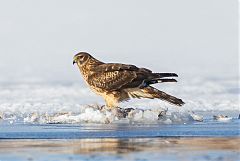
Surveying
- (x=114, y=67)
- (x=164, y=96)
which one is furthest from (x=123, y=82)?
(x=164, y=96)

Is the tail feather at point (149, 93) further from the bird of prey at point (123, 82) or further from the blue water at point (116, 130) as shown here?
the blue water at point (116, 130)

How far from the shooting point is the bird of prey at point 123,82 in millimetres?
13867

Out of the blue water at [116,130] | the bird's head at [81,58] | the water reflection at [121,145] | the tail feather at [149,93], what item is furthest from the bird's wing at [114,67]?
the water reflection at [121,145]

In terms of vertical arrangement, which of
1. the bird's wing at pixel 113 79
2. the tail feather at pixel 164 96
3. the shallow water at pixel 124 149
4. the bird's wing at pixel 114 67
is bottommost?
the shallow water at pixel 124 149

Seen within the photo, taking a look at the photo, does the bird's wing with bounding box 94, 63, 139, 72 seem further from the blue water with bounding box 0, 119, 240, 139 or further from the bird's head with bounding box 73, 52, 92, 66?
the blue water with bounding box 0, 119, 240, 139

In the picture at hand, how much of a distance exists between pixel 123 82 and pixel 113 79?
19cm

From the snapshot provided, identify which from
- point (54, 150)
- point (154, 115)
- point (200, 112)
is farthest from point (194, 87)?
point (54, 150)

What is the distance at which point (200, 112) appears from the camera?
14.9 meters

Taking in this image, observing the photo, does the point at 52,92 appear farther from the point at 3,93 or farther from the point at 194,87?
the point at 194,87

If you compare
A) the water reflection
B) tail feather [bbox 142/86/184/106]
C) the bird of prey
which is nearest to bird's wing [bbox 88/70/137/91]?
the bird of prey

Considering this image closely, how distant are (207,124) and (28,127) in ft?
8.86

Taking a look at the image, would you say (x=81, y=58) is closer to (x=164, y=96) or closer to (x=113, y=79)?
(x=113, y=79)

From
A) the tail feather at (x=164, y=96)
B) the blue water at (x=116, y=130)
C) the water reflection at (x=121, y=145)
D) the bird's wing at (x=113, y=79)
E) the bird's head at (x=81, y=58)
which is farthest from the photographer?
the bird's head at (x=81, y=58)

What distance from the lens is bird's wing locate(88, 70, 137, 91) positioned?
14.0 metres
